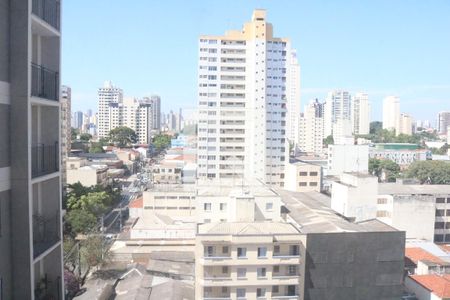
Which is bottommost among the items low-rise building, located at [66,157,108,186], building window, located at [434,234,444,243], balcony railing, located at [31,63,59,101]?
building window, located at [434,234,444,243]

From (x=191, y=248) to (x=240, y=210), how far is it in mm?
6854

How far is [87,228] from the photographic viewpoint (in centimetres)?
1972

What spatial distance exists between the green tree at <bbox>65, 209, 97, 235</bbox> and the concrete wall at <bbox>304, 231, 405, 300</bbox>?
12.1 m

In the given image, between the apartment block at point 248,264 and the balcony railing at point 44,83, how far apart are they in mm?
7583

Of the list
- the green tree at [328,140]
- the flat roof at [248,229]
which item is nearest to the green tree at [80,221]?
the flat roof at [248,229]

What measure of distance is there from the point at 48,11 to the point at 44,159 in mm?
1112

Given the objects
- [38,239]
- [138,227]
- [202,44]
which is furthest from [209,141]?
[38,239]

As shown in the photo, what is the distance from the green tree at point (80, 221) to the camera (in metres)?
19.5

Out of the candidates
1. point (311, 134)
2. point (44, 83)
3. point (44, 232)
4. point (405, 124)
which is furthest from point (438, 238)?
point (405, 124)

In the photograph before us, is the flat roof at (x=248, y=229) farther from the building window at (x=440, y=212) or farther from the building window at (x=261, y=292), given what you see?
the building window at (x=440, y=212)

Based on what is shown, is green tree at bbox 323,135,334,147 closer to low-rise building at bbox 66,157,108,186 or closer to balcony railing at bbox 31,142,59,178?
low-rise building at bbox 66,157,108,186

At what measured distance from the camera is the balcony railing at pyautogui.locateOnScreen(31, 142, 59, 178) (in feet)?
9.85

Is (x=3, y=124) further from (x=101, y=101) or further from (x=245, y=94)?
(x=101, y=101)

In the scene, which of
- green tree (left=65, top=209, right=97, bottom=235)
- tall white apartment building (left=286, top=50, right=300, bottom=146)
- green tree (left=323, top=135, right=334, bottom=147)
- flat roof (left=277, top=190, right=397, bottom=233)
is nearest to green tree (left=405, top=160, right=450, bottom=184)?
flat roof (left=277, top=190, right=397, bottom=233)
